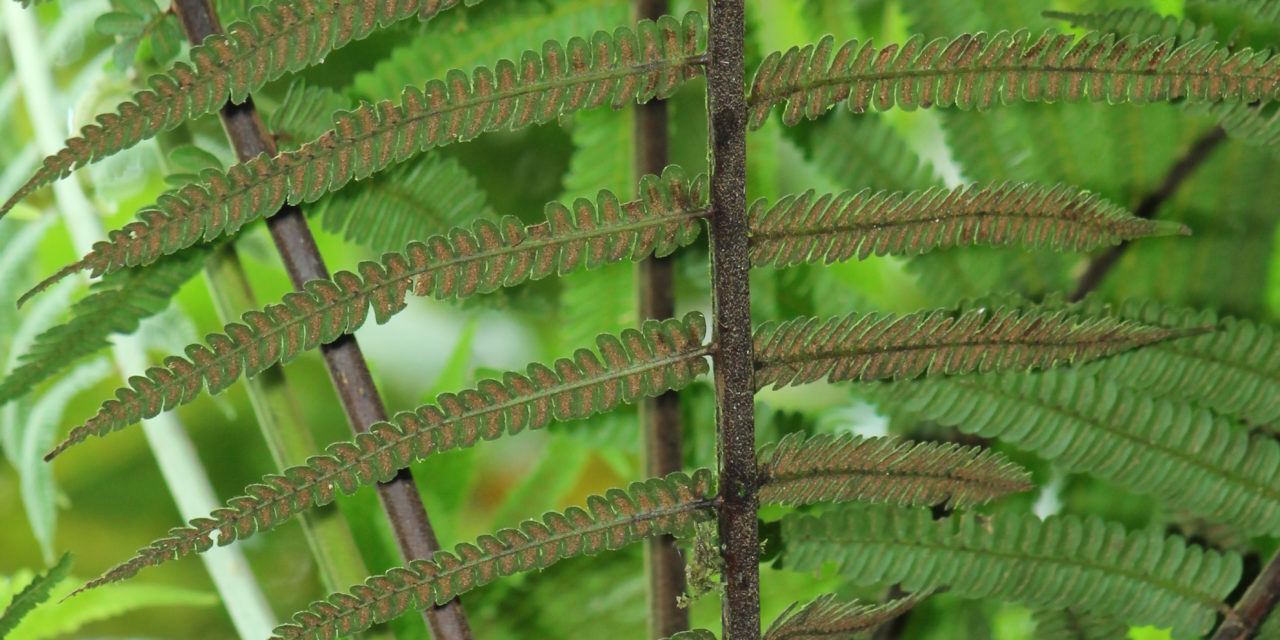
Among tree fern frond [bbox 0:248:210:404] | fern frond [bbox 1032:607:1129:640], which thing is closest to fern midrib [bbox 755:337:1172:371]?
fern frond [bbox 1032:607:1129:640]

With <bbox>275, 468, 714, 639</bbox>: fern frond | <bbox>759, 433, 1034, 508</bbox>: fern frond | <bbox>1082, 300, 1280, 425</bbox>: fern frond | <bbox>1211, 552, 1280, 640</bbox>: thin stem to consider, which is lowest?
<bbox>1211, 552, 1280, 640</bbox>: thin stem

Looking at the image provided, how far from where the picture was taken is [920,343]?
0.54 m

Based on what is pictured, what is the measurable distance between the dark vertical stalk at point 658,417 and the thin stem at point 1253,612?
322 mm

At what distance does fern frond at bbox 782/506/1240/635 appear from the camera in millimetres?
652

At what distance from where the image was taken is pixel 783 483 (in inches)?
21.1

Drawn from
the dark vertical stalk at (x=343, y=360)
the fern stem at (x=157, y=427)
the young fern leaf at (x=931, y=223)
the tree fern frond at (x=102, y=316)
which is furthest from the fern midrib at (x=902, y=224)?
the fern stem at (x=157, y=427)

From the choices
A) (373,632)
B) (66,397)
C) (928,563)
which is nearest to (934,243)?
(928,563)

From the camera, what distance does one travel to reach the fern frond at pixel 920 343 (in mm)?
524

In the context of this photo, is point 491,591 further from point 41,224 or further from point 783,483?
point 41,224

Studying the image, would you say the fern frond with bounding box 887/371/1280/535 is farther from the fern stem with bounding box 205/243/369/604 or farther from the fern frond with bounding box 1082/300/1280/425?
the fern stem with bounding box 205/243/369/604

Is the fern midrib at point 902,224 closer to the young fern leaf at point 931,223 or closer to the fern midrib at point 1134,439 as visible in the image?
the young fern leaf at point 931,223

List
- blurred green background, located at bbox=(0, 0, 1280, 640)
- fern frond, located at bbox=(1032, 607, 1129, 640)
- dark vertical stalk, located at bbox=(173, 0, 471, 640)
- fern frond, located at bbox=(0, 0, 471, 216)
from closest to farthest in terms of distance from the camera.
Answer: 1. fern frond, located at bbox=(0, 0, 471, 216)
2. dark vertical stalk, located at bbox=(173, 0, 471, 640)
3. fern frond, located at bbox=(1032, 607, 1129, 640)
4. blurred green background, located at bbox=(0, 0, 1280, 640)

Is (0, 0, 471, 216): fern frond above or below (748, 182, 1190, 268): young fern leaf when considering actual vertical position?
above

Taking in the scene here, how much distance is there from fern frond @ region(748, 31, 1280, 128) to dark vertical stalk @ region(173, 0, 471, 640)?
0.24 meters
